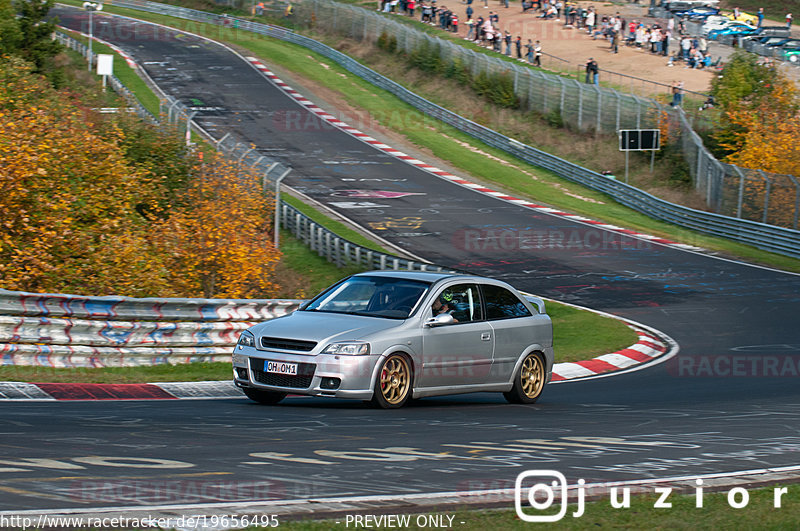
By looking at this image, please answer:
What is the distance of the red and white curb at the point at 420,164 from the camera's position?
34094mm

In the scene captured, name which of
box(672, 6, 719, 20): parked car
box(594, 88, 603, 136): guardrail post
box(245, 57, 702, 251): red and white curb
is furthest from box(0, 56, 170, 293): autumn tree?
box(672, 6, 719, 20): parked car

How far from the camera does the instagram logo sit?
6012mm

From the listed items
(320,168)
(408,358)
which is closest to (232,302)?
(408,358)

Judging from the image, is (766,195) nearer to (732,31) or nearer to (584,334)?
(584,334)

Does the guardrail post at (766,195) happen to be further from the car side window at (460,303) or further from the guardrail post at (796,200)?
the car side window at (460,303)

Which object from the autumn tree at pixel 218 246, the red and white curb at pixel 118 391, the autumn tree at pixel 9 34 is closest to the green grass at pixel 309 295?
the red and white curb at pixel 118 391

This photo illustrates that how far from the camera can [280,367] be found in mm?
10602

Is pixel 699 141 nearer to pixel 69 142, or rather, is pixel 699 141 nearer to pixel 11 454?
pixel 69 142

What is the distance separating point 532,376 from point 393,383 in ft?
8.37

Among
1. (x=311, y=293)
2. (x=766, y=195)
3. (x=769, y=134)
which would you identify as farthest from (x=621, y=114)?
(x=311, y=293)

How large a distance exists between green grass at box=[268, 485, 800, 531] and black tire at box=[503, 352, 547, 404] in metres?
5.79

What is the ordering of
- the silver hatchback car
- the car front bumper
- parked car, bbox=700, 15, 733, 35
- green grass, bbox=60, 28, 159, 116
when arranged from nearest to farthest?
the car front bumper, the silver hatchback car, green grass, bbox=60, 28, 159, 116, parked car, bbox=700, 15, 733, 35

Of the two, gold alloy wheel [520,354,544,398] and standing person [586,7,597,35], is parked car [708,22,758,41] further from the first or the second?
gold alloy wheel [520,354,544,398]

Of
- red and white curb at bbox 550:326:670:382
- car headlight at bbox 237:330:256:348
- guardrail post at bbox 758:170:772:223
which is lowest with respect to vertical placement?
red and white curb at bbox 550:326:670:382
